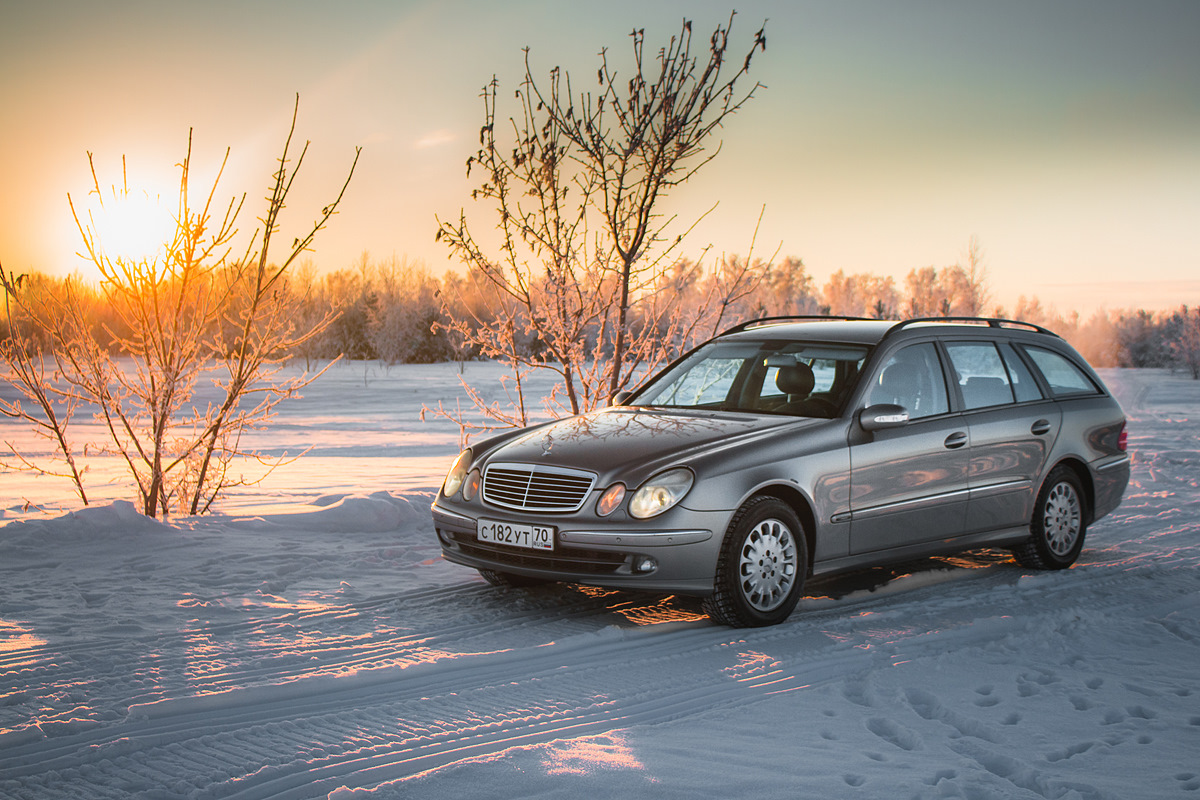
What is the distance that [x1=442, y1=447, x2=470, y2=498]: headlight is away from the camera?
6.29 metres

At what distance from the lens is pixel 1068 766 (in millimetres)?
3893

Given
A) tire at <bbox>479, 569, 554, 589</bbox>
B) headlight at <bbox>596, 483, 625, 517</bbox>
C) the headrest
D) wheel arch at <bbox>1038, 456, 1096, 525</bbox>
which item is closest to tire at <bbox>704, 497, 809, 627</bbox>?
headlight at <bbox>596, 483, 625, 517</bbox>

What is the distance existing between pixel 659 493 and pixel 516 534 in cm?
82

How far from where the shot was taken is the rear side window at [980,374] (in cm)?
707

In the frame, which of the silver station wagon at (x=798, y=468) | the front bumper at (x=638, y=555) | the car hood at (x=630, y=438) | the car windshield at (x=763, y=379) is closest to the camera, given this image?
the front bumper at (x=638, y=555)

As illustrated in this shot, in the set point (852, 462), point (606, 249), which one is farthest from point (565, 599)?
point (606, 249)

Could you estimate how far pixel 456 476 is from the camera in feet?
20.8

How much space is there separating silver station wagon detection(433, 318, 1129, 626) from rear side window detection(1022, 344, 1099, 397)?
0.02 meters

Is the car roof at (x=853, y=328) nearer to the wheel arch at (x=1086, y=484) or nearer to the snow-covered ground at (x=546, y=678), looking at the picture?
the wheel arch at (x=1086, y=484)

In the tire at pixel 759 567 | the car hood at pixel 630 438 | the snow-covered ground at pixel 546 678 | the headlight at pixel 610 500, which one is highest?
the car hood at pixel 630 438

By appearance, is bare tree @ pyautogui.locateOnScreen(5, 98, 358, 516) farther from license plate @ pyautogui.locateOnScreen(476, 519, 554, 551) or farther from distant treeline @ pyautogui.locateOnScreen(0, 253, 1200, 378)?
distant treeline @ pyautogui.locateOnScreen(0, 253, 1200, 378)

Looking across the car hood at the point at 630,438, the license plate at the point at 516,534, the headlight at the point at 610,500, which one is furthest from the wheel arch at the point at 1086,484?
the license plate at the point at 516,534

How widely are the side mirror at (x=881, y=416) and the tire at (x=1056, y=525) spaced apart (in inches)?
72.3

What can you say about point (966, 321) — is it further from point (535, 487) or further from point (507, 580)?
point (507, 580)
